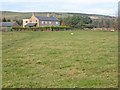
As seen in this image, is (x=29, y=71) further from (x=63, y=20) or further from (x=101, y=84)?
(x=63, y=20)

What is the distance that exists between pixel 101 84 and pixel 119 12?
2.62 meters

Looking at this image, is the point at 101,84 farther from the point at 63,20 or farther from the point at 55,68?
the point at 63,20

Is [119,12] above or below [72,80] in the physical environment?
above

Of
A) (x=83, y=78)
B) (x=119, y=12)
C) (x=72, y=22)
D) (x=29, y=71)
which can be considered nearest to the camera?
Result: (x=119, y=12)

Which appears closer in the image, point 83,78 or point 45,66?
point 83,78

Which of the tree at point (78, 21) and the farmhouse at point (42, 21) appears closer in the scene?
the tree at point (78, 21)

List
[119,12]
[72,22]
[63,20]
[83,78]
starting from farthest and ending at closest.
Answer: [63,20] < [72,22] < [83,78] < [119,12]

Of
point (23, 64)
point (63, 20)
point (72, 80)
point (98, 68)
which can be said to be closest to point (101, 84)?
point (72, 80)

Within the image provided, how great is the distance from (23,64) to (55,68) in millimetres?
1215

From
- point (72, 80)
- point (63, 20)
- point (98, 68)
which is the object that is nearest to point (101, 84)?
point (72, 80)

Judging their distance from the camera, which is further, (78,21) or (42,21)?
(42,21)

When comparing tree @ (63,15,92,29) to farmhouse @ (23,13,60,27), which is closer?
tree @ (63,15,92,29)

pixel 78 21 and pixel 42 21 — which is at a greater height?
pixel 42 21

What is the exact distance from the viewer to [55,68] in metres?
7.12
